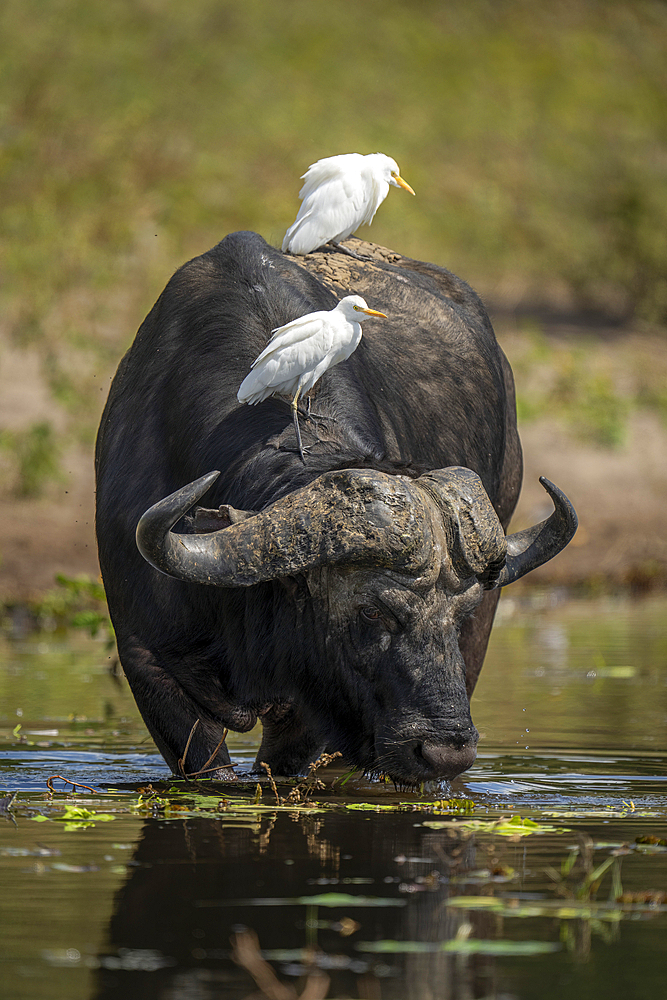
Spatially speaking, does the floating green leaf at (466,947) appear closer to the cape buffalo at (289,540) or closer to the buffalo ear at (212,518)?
the cape buffalo at (289,540)

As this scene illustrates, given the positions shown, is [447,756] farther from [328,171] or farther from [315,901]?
[328,171]

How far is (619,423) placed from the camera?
1688 centimetres

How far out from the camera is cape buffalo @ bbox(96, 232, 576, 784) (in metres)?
4.94

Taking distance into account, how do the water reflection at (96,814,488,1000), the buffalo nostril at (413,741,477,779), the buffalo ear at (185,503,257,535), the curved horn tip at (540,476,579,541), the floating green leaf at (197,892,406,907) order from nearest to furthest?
1. the water reflection at (96,814,488,1000)
2. the floating green leaf at (197,892,406,907)
3. the buffalo nostril at (413,741,477,779)
4. the buffalo ear at (185,503,257,535)
5. the curved horn tip at (540,476,579,541)

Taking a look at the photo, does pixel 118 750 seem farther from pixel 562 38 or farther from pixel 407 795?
pixel 562 38

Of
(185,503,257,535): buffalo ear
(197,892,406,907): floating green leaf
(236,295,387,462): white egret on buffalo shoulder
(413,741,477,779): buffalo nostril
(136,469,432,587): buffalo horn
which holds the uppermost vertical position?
(236,295,387,462): white egret on buffalo shoulder

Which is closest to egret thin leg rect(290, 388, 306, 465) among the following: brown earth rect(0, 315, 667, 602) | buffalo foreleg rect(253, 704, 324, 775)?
buffalo foreleg rect(253, 704, 324, 775)

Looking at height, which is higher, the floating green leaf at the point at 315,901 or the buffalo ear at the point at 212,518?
the buffalo ear at the point at 212,518

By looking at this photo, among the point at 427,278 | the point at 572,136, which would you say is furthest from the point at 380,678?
the point at 572,136

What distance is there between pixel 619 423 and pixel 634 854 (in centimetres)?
1261

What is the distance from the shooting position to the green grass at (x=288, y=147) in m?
18.3

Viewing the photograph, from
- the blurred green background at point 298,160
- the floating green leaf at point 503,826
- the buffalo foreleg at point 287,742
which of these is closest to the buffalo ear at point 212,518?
the buffalo foreleg at point 287,742

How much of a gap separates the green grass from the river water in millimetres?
8435

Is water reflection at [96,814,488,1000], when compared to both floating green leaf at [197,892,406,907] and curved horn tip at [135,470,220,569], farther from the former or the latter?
curved horn tip at [135,470,220,569]
